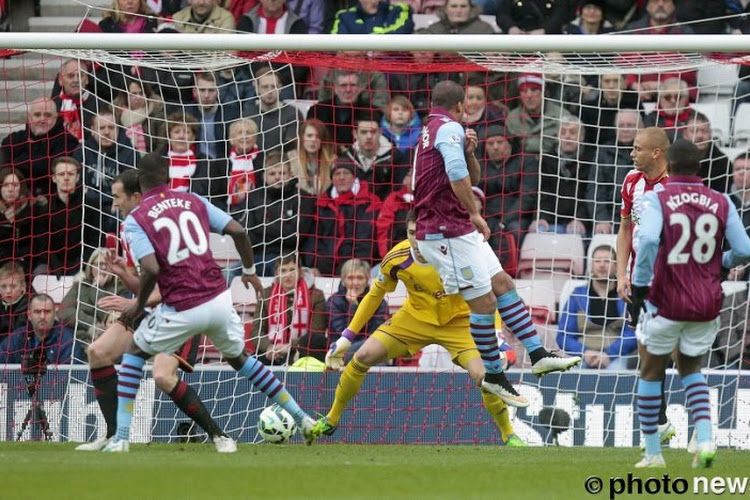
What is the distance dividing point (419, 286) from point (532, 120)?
3468mm

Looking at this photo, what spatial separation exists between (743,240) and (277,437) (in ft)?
13.7

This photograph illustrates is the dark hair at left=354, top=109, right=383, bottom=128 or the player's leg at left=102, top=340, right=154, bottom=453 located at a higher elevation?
the dark hair at left=354, top=109, right=383, bottom=128

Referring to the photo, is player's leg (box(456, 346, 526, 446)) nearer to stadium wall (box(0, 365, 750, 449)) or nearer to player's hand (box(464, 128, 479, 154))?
stadium wall (box(0, 365, 750, 449))

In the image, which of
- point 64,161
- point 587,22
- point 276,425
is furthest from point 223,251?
point 587,22

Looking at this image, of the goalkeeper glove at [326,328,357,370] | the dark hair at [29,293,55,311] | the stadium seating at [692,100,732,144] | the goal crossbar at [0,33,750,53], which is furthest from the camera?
the stadium seating at [692,100,732,144]

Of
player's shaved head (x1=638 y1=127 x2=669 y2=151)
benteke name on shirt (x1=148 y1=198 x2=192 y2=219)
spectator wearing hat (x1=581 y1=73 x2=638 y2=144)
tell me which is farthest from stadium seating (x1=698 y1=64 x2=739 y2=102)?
benteke name on shirt (x1=148 y1=198 x2=192 y2=219)

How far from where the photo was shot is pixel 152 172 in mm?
9133

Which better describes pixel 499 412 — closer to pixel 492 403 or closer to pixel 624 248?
pixel 492 403

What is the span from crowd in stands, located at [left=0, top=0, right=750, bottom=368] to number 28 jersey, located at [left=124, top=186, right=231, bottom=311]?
3034mm

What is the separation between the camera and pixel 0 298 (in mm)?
12391

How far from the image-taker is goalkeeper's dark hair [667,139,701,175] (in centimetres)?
802

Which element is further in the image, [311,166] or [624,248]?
[311,166]

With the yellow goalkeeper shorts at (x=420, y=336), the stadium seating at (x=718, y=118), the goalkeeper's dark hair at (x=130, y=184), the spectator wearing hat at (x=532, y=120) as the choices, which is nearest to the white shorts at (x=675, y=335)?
the yellow goalkeeper shorts at (x=420, y=336)

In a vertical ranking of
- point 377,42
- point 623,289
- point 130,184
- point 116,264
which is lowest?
point 623,289
